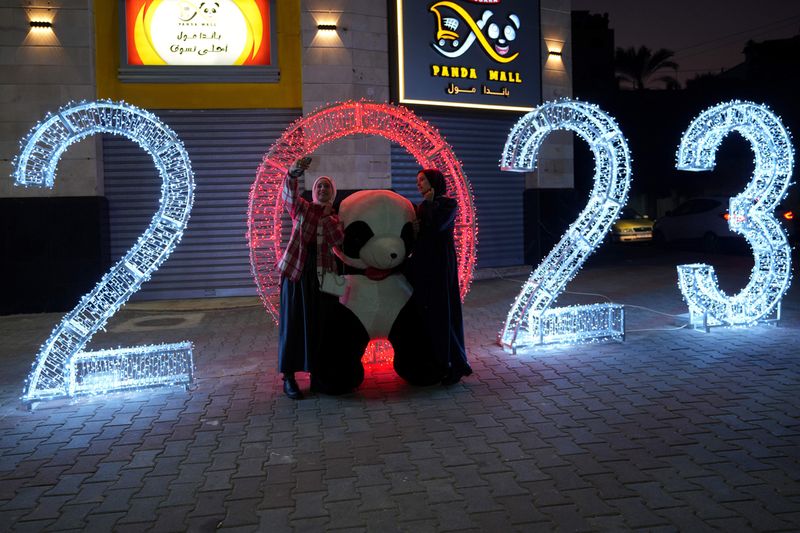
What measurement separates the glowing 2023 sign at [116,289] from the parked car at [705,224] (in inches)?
632

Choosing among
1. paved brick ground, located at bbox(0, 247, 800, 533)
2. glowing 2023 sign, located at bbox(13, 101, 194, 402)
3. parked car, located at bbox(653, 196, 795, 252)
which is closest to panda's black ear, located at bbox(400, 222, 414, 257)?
paved brick ground, located at bbox(0, 247, 800, 533)

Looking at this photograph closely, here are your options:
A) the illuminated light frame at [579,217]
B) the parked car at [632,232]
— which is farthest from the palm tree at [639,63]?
the illuminated light frame at [579,217]

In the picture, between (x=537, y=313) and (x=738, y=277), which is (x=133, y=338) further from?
(x=738, y=277)

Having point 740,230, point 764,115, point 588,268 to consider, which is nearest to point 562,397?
point 740,230

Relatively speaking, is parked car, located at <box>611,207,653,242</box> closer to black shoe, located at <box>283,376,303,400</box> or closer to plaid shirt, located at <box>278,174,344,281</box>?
plaid shirt, located at <box>278,174,344,281</box>

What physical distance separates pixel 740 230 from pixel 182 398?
19.6ft

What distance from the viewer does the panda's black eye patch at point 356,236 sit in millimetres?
6250

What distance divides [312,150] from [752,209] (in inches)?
189

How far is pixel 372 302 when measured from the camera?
620 cm

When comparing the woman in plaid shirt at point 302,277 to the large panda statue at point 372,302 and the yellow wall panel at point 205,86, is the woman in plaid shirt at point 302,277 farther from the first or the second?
the yellow wall panel at point 205,86

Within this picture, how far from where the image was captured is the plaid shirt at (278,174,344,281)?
6.03 meters

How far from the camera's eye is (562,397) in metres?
5.99

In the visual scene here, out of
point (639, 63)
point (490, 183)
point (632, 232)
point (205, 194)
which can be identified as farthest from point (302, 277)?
point (639, 63)

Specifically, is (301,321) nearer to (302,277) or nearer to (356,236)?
(302,277)
